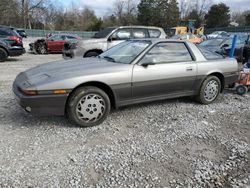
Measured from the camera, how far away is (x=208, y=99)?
19.7 feet

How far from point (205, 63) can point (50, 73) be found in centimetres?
314

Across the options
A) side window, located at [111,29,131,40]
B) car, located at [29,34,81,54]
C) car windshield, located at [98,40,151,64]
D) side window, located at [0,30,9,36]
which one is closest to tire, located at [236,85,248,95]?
car windshield, located at [98,40,151,64]

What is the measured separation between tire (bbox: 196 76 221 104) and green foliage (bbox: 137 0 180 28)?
57.7 meters

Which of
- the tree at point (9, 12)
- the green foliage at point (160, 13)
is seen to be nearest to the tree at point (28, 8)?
the tree at point (9, 12)

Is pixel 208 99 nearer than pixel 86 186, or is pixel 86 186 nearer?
pixel 86 186

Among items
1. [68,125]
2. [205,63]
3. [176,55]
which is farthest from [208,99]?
[68,125]

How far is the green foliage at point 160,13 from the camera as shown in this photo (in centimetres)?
6169

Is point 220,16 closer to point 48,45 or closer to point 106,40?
point 48,45

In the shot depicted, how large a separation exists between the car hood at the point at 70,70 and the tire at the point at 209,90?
192cm

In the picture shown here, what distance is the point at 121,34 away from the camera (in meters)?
10.7

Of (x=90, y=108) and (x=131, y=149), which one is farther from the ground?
(x=90, y=108)

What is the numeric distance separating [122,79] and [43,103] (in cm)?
137

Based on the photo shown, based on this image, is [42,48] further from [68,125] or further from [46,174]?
[46,174]

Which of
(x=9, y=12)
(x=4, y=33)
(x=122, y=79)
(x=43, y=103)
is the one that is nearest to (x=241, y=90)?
(x=122, y=79)
